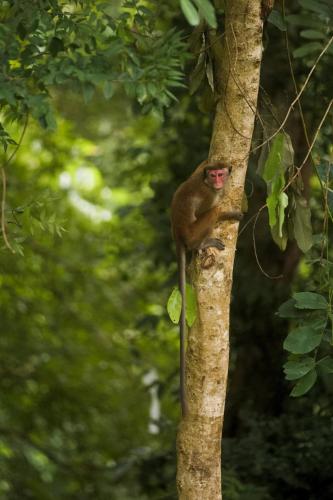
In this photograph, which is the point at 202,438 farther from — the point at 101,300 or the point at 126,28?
the point at 101,300

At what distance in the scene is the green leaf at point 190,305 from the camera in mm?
3391

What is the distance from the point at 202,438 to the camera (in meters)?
3.50

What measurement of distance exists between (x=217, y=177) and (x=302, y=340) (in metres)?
0.68

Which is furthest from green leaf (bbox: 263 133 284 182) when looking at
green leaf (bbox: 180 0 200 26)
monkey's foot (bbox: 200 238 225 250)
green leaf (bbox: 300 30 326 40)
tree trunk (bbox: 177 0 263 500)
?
green leaf (bbox: 180 0 200 26)

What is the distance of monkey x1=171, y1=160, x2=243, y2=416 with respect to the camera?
3539 millimetres

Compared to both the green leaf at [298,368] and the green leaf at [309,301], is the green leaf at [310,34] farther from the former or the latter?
the green leaf at [298,368]

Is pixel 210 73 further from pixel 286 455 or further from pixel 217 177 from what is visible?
pixel 286 455

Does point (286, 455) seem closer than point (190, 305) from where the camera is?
No

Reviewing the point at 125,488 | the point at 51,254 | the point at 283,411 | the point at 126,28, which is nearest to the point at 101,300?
the point at 51,254

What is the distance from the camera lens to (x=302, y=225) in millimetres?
3764

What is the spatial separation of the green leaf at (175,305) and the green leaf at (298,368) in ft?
1.60

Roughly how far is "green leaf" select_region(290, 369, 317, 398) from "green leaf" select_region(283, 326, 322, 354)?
13 cm

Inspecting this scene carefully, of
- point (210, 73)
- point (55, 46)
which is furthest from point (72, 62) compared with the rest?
point (210, 73)

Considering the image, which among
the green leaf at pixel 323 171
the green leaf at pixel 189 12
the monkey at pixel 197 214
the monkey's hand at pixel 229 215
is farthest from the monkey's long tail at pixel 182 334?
the green leaf at pixel 189 12
